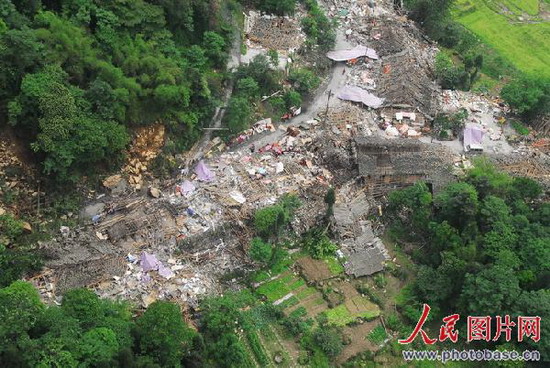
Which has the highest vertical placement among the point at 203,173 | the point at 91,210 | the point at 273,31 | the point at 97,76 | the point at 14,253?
the point at 97,76

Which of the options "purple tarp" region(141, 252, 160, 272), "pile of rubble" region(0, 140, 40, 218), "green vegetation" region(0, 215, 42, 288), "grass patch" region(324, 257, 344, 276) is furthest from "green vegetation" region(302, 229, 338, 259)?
"pile of rubble" region(0, 140, 40, 218)

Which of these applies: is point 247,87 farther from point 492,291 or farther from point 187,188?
point 492,291

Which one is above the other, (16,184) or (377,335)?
(16,184)

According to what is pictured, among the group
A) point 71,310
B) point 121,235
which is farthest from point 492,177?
point 71,310

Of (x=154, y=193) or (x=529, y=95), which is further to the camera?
(x=529, y=95)

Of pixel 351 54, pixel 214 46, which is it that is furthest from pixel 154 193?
pixel 351 54

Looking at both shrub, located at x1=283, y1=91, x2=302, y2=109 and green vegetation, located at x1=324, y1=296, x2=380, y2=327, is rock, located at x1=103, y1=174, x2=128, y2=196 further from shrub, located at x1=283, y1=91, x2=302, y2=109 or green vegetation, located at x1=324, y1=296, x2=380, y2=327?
green vegetation, located at x1=324, y1=296, x2=380, y2=327

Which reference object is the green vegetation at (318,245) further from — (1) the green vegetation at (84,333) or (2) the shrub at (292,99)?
(2) the shrub at (292,99)
